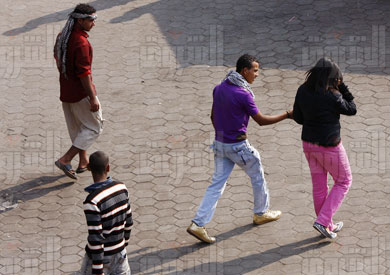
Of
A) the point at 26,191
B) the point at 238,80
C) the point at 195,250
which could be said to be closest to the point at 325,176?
the point at 238,80

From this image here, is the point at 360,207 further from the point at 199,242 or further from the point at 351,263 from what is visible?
the point at 199,242

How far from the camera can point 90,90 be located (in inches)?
345

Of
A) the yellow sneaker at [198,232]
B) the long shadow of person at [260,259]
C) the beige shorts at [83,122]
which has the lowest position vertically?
the long shadow of person at [260,259]

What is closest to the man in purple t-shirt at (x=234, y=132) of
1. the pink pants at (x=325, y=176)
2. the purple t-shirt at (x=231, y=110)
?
the purple t-shirt at (x=231, y=110)

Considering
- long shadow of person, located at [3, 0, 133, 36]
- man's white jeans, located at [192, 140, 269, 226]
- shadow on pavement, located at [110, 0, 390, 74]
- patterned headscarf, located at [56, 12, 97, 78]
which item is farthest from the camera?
long shadow of person, located at [3, 0, 133, 36]

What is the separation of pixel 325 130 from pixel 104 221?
255 centimetres

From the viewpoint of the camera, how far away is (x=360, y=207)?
8453mm

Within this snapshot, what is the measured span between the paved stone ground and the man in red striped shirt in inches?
15.1

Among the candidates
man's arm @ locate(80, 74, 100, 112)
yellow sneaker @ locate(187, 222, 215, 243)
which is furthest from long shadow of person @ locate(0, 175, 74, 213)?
yellow sneaker @ locate(187, 222, 215, 243)

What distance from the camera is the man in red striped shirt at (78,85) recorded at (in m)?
8.64

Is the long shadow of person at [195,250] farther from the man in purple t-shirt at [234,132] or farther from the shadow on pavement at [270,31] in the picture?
the shadow on pavement at [270,31]

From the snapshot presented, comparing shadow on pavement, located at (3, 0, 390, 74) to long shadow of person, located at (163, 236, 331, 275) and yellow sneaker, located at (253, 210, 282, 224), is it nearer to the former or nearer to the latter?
yellow sneaker, located at (253, 210, 282, 224)

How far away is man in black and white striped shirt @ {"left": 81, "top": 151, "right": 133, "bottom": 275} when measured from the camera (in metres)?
5.98

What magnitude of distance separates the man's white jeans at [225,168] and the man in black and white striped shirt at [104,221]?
5.46ft
